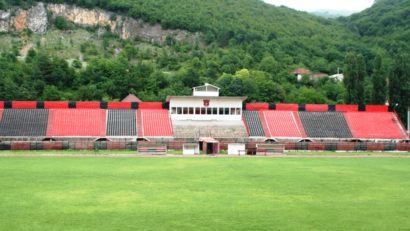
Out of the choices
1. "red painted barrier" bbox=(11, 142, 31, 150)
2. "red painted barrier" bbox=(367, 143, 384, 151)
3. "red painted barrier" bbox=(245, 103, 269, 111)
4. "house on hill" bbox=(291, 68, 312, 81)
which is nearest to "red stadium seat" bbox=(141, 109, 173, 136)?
"red painted barrier" bbox=(245, 103, 269, 111)

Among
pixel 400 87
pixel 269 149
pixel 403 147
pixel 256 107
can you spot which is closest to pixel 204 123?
pixel 256 107

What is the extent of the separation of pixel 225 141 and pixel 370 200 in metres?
35.1

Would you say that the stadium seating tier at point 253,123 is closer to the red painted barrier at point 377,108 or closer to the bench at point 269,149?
the bench at point 269,149

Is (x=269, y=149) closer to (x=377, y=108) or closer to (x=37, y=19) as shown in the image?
(x=377, y=108)

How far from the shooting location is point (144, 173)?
29.2 meters

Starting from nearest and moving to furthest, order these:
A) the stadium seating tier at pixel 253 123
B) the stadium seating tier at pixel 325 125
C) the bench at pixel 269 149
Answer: the bench at pixel 269 149 < the stadium seating tier at pixel 253 123 < the stadium seating tier at pixel 325 125

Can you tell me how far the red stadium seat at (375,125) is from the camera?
205 feet

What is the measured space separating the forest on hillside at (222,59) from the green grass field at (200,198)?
4473 cm

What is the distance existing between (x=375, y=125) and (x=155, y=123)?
23358 mm

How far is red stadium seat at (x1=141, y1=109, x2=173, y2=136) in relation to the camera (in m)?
59.3

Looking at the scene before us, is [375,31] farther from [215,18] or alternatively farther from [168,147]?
[168,147]

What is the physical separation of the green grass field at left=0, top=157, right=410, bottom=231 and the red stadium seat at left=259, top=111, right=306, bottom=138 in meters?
27.6

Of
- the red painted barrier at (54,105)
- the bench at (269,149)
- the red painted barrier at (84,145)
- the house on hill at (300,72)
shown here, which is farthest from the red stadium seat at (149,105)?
the house on hill at (300,72)

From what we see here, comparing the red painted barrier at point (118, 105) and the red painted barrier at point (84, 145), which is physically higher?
the red painted barrier at point (118, 105)
